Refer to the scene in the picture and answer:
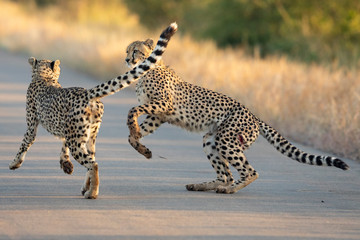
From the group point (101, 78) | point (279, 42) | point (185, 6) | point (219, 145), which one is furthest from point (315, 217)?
point (185, 6)

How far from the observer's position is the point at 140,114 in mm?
8258

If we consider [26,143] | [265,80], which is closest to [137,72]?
[26,143]

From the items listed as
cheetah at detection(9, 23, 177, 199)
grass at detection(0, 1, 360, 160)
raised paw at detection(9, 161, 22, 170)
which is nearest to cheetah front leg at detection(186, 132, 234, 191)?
cheetah at detection(9, 23, 177, 199)

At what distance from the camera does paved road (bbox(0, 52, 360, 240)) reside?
6301 millimetres

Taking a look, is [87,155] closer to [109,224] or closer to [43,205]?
[43,205]

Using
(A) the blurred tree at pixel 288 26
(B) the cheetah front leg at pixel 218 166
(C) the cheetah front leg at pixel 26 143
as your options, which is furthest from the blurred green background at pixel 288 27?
(C) the cheetah front leg at pixel 26 143

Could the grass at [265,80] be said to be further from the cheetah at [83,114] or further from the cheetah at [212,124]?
the cheetah at [83,114]

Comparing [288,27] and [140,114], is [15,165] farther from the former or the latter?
[288,27]

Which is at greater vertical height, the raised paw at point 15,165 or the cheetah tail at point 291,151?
the cheetah tail at point 291,151

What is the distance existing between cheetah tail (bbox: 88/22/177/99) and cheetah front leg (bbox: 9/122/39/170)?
110 centimetres

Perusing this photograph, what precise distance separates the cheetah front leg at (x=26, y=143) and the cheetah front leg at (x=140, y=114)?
1011mm

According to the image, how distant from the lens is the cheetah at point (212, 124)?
7.94m

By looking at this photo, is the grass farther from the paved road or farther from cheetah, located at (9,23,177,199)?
cheetah, located at (9,23,177,199)

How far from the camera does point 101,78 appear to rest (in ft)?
62.1
